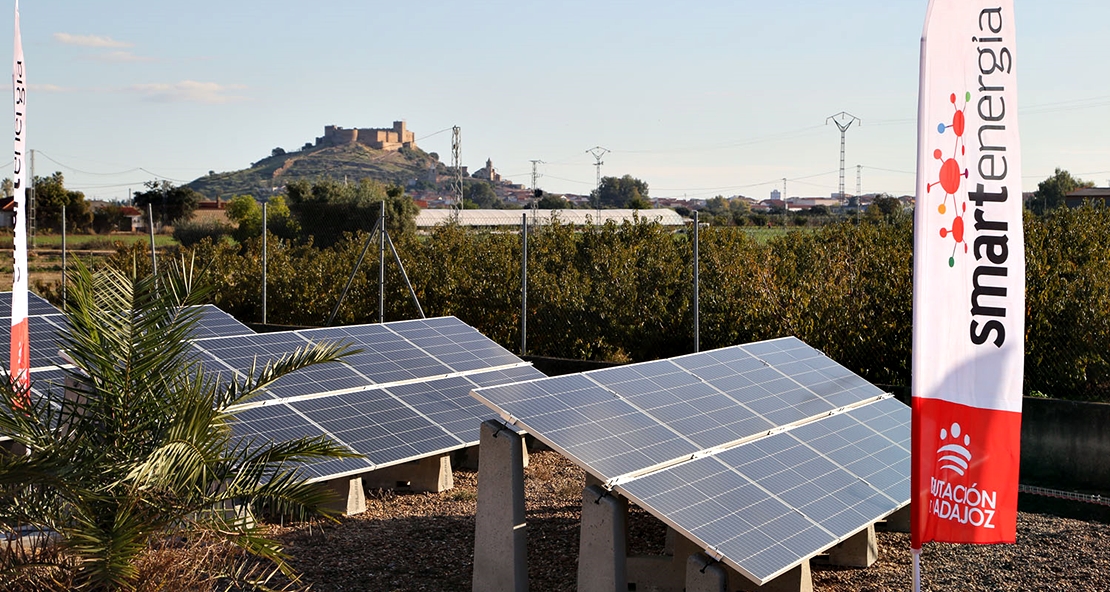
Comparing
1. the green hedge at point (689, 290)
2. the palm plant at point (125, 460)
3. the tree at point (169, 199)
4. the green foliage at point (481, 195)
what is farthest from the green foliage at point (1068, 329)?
the green foliage at point (481, 195)

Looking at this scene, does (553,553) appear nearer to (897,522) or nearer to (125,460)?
(897,522)

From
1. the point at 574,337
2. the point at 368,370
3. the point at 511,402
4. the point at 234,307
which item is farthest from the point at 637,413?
the point at 234,307

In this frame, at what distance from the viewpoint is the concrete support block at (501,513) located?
694 cm

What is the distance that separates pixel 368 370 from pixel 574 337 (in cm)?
479

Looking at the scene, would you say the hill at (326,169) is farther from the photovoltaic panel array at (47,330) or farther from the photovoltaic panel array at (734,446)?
the photovoltaic panel array at (734,446)

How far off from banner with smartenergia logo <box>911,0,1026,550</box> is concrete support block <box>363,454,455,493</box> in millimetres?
6009

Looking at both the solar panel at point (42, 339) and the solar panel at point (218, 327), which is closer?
the solar panel at point (42, 339)

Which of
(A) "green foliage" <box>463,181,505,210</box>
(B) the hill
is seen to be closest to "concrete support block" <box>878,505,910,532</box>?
(A) "green foliage" <box>463,181,505,210</box>

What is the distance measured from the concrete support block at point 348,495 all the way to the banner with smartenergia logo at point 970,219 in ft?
18.5

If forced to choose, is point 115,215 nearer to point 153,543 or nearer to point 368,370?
point 368,370

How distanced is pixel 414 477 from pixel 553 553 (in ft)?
7.85

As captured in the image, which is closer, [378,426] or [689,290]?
[378,426]

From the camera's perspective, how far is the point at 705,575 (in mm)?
6117

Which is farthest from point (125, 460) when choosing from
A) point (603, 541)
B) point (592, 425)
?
point (592, 425)
